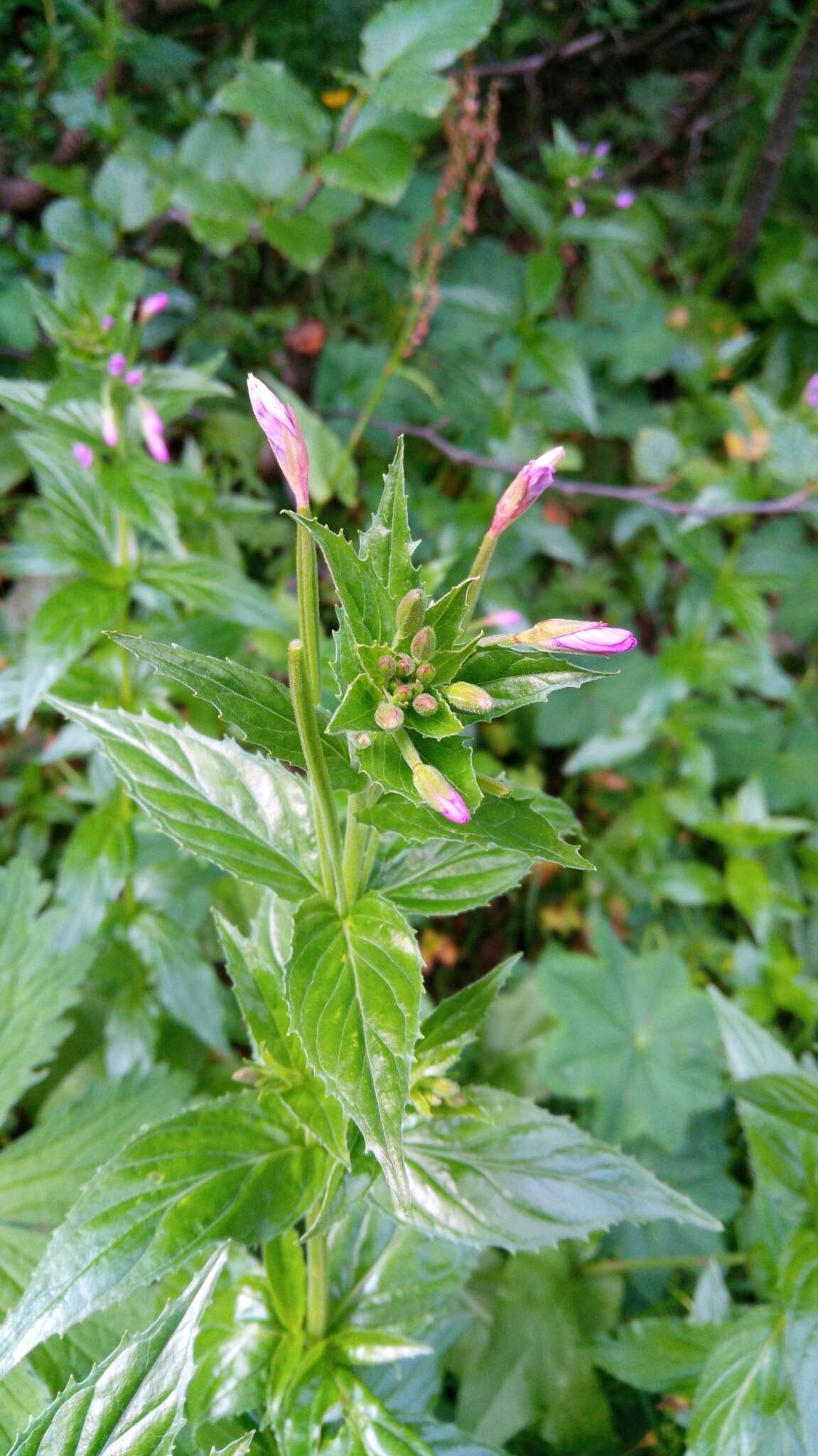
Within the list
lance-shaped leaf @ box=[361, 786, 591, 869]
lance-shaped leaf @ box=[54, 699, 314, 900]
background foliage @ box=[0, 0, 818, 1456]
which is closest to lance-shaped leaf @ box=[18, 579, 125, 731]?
background foliage @ box=[0, 0, 818, 1456]

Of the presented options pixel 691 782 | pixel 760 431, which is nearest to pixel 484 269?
pixel 760 431

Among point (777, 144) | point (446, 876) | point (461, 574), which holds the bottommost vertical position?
point (461, 574)

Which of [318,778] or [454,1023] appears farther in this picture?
[454,1023]

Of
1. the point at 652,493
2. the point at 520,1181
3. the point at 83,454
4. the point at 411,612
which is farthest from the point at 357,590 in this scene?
the point at 652,493

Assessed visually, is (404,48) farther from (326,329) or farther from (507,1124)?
(507,1124)

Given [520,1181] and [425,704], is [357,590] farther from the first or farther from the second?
[520,1181]

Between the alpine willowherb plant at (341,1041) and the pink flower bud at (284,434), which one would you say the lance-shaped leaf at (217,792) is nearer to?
the alpine willowherb plant at (341,1041)
